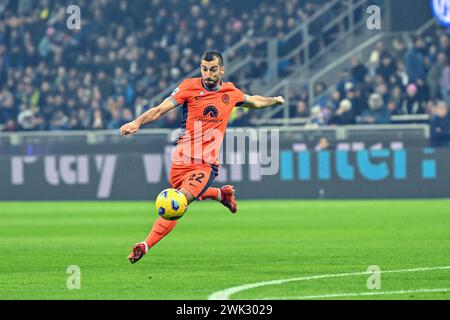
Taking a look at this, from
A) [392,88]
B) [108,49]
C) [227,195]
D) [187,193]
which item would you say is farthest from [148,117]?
[108,49]

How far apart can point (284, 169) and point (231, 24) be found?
8.23 metres

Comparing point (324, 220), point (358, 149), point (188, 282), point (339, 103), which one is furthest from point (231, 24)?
point (188, 282)

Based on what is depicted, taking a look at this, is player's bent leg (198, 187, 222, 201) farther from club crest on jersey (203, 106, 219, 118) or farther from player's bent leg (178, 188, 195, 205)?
club crest on jersey (203, 106, 219, 118)

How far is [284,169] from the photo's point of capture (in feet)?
88.0

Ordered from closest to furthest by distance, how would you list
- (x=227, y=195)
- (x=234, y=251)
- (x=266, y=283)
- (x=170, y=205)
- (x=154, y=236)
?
(x=266, y=283) < (x=170, y=205) < (x=154, y=236) < (x=227, y=195) < (x=234, y=251)

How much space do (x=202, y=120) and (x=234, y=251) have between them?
7.00 ft

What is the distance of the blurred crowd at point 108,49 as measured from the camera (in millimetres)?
32344

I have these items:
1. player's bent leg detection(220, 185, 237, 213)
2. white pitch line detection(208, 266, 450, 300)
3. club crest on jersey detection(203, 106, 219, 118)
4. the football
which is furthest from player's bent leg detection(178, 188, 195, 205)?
white pitch line detection(208, 266, 450, 300)

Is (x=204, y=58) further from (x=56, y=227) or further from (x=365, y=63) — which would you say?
(x=365, y=63)

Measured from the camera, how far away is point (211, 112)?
42.8 feet

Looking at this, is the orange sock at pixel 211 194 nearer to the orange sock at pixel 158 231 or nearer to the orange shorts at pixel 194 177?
the orange shorts at pixel 194 177

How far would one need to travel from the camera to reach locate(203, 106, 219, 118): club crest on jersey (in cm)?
1301

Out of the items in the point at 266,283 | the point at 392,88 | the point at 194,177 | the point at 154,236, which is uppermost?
the point at 392,88

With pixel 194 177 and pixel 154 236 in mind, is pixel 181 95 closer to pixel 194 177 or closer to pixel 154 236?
pixel 194 177
